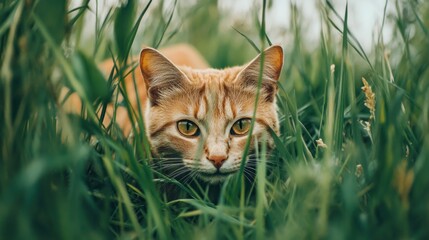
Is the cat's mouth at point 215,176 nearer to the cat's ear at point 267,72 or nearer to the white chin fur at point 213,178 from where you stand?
the white chin fur at point 213,178

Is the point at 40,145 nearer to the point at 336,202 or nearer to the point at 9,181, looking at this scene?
the point at 9,181

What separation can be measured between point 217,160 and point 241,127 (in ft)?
0.78

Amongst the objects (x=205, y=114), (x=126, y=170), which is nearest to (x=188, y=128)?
(x=205, y=114)

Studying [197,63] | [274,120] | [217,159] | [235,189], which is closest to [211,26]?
[197,63]

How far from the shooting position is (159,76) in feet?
6.21

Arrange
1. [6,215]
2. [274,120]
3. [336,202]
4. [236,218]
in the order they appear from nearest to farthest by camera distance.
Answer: [6,215] < [336,202] < [236,218] < [274,120]

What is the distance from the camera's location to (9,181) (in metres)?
1.09

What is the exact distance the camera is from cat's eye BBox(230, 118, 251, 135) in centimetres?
180

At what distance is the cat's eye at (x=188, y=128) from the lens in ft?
5.94

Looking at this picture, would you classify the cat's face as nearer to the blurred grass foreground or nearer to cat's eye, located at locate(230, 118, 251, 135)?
cat's eye, located at locate(230, 118, 251, 135)

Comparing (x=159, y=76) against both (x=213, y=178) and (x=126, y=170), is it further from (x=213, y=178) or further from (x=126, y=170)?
(x=126, y=170)

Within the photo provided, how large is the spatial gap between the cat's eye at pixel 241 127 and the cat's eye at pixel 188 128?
13cm

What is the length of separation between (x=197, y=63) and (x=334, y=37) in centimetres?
110

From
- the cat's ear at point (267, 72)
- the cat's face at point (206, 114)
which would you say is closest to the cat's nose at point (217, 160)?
the cat's face at point (206, 114)
